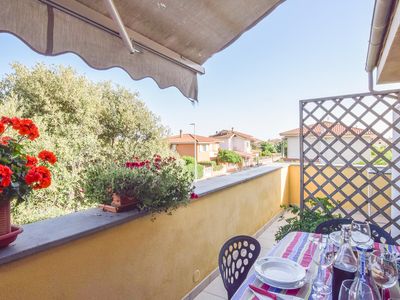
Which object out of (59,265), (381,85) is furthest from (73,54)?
(381,85)

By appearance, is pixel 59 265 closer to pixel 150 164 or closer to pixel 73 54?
pixel 150 164

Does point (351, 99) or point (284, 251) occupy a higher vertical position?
point (351, 99)

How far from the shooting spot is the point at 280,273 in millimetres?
1222

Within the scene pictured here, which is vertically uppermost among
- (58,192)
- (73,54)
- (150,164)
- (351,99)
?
(351,99)

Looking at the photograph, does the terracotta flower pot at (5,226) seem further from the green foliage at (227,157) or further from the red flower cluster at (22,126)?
the green foliage at (227,157)

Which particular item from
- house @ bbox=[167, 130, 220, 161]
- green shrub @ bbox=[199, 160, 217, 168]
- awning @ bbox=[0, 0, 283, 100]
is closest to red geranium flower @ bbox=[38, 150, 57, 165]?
awning @ bbox=[0, 0, 283, 100]

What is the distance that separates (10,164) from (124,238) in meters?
0.81

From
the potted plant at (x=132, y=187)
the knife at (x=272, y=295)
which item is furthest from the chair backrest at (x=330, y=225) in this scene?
the potted plant at (x=132, y=187)

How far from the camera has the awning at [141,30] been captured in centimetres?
94

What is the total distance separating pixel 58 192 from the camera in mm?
5785

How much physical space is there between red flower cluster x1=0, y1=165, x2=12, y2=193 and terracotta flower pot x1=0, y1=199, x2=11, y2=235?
0.48 ft

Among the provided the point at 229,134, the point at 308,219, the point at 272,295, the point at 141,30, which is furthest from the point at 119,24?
the point at 229,134

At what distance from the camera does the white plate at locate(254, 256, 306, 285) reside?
1.15 m

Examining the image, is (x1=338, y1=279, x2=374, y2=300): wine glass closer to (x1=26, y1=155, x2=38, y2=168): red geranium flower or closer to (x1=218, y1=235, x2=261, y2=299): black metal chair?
(x1=218, y1=235, x2=261, y2=299): black metal chair
